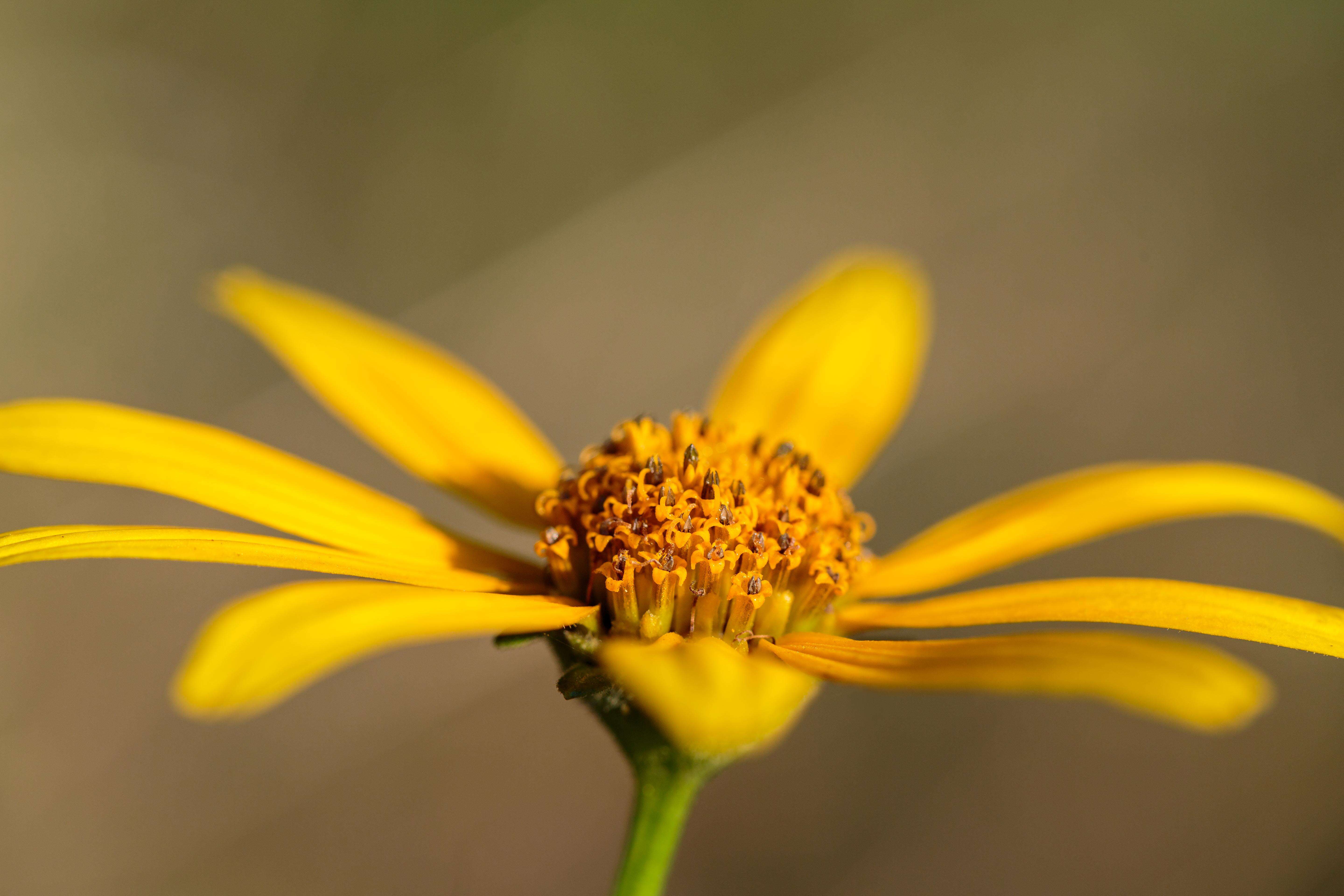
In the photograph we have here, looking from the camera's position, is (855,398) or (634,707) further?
(855,398)

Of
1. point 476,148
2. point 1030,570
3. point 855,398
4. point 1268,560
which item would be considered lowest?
point 1268,560

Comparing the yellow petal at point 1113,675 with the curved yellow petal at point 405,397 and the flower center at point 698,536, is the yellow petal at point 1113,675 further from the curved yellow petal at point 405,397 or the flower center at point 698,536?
the curved yellow petal at point 405,397

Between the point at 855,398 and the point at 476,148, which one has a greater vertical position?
Answer: the point at 476,148

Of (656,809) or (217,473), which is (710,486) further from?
(217,473)

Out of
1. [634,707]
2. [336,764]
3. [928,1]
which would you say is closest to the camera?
[634,707]

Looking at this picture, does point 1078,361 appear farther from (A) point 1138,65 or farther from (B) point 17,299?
(B) point 17,299

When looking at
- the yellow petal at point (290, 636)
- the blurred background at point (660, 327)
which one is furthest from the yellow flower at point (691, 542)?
the blurred background at point (660, 327)

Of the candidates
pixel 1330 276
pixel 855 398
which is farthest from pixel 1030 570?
pixel 855 398

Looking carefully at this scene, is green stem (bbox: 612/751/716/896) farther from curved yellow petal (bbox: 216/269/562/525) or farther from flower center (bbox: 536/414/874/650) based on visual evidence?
curved yellow petal (bbox: 216/269/562/525)
